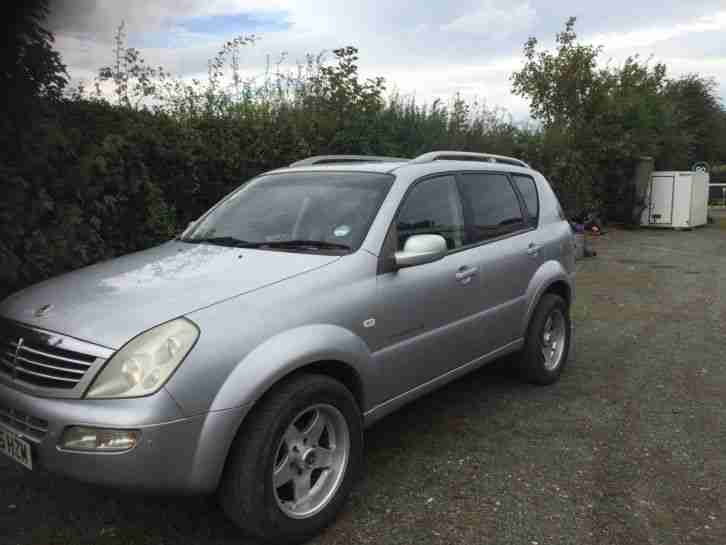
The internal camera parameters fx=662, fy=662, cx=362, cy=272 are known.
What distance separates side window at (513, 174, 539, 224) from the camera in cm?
512

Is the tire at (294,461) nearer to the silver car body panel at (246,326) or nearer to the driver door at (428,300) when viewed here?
the silver car body panel at (246,326)

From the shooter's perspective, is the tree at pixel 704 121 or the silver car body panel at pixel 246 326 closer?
the silver car body panel at pixel 246 326

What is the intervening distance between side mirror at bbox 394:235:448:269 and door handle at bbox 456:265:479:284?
417mm

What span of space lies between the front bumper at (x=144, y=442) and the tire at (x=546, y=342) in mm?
2859

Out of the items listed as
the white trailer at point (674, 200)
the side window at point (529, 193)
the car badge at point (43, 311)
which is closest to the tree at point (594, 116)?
the white trailer at point (674, 200)

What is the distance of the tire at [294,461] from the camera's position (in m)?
2.71

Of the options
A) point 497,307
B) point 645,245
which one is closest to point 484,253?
point 497,307

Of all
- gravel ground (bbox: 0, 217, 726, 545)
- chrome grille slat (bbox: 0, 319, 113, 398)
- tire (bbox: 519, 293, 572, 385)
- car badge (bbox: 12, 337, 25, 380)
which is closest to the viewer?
A: chrome grille slat (bbox: 0, 319, 113, 398)

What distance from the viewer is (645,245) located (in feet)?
49.6

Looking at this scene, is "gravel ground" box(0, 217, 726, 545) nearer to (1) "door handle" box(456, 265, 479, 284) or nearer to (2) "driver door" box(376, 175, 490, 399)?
(2) "driver door" box(376, 175, 490, 399)

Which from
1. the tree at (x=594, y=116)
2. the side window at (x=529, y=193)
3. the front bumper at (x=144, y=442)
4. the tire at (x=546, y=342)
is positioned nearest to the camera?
the front bumper at (x=144, y=442)

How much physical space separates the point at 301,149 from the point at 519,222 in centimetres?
365

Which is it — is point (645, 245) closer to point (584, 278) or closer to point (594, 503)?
point (584, 278)

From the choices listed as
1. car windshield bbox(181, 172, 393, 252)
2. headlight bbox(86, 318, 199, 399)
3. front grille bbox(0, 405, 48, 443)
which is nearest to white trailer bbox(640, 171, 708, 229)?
car windshield bbox(181, 172, 393, 252)
